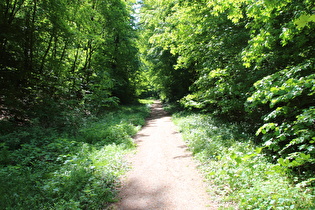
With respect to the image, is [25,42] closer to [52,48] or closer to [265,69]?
[52,48]

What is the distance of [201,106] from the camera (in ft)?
31.7

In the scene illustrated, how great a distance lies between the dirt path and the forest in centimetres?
43

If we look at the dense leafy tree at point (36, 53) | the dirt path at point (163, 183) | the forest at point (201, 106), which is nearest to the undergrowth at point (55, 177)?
the forest at point (201, 106)

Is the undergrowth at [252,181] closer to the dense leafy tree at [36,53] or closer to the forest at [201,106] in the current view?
the forest at [201,106]

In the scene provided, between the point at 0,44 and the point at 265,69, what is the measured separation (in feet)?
36.6

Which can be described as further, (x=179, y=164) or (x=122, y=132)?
(x=122, y=132)

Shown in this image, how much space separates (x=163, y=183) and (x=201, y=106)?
5.51 m

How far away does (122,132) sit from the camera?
31.4 feet

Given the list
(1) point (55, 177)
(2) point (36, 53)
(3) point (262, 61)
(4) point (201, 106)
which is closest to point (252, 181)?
(3) point (262, 61)

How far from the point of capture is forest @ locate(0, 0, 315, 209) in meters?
3.68

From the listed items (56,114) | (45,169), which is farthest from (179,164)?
(56,114)

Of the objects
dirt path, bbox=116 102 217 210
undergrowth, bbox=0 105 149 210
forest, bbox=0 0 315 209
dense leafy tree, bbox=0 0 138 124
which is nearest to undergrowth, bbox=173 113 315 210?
forest, bbox=0 0 315 209

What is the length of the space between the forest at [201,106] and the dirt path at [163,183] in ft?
1.41

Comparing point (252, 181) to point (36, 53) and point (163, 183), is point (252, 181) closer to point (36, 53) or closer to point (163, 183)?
point (163, 183)
